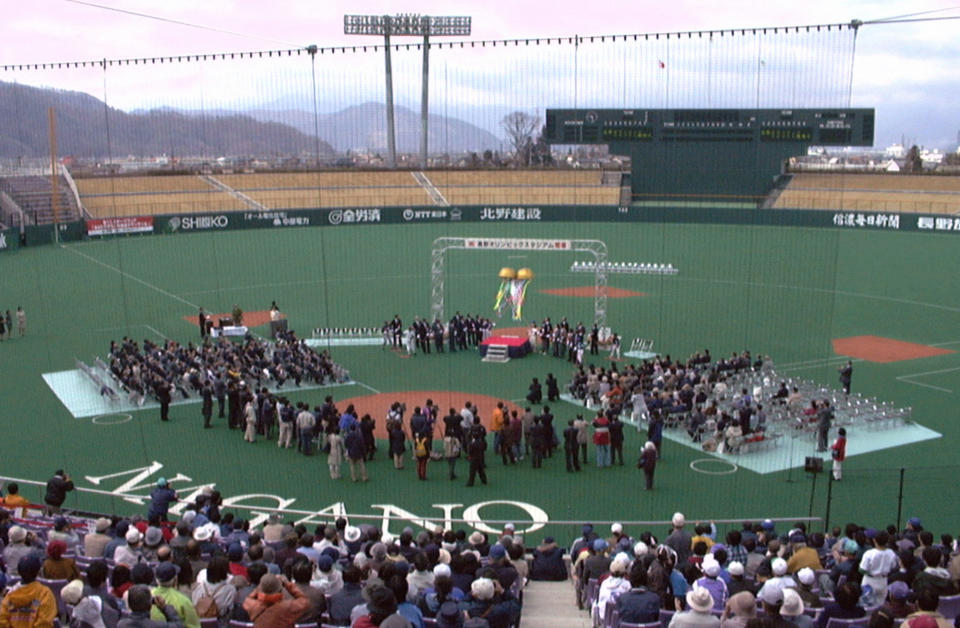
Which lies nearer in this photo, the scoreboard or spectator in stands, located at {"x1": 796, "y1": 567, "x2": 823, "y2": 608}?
spectator in stands, located at {"x1": 796, "y1": 567, "x2": 823, "y2": 608}

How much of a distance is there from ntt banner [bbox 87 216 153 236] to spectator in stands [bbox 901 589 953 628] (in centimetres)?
5504

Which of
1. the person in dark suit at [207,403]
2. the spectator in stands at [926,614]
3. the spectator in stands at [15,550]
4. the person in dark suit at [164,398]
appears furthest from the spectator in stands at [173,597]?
the person in dark suit at [164,398]

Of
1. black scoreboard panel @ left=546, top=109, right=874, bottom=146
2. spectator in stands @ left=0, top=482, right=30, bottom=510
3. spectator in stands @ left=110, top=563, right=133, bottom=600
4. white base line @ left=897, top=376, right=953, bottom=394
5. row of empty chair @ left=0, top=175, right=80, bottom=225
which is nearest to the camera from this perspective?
spectator in stands @ left=110, top=563, right=133, bottom=600

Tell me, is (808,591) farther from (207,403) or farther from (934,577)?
(207,403)

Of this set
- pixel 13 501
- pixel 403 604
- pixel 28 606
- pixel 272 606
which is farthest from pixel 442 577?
pixel 13 501

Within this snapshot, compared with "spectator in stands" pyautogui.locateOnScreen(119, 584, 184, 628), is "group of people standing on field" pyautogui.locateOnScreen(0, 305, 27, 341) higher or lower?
lower

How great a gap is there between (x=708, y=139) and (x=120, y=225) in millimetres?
39954

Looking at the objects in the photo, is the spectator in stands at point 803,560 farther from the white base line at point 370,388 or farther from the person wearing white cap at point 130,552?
the white base line at point 370,388

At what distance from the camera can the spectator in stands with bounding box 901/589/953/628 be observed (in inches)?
256

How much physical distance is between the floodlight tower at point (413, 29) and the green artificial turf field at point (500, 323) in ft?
61.5

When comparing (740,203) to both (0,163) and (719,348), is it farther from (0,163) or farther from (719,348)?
(0,163)

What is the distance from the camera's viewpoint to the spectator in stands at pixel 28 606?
6.92m

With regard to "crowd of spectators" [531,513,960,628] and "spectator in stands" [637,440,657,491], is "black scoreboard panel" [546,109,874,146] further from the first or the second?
"crowd of spectators" [531,513,960,628]

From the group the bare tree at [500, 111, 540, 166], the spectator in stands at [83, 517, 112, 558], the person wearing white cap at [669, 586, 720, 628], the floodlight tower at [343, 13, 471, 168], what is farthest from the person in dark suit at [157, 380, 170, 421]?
the bare tree at [500, 111, 540, 166]
